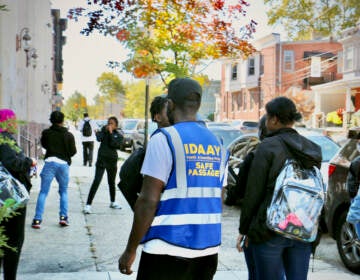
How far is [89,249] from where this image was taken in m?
6.82

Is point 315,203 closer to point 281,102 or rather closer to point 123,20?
point 281,102

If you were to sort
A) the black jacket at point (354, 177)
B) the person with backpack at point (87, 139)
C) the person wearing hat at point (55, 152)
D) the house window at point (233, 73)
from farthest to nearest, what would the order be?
the house window at point (233, 73)
the person with backpack at point (87, 139)
the person wearing hat at point (55, 152)
the black jacket at point (354, 177)

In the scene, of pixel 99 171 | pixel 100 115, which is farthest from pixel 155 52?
pixel 100 115

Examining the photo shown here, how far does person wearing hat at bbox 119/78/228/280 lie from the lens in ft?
9.14

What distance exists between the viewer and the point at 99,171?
9.26 metres

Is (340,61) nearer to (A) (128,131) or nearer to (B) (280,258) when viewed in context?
(A) (128,131)

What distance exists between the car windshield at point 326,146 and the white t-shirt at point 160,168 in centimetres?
747

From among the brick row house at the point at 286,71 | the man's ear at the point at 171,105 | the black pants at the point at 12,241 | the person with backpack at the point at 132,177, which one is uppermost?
the brick row house at the point at 286,71

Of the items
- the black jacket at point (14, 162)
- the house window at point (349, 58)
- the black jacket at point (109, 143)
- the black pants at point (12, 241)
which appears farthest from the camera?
the house window at point (349, 58)

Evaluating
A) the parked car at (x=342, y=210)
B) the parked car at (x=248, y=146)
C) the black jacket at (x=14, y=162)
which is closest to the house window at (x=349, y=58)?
the parked car at (x=248, y=146)

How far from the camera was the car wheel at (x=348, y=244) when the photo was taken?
5.99 metres

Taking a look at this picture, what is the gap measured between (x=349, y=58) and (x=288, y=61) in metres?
9.72

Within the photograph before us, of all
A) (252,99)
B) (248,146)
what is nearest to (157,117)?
(248,146)

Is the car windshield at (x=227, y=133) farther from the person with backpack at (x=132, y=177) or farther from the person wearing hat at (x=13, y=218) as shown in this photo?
the person with backpack at (x=132, y=177)
